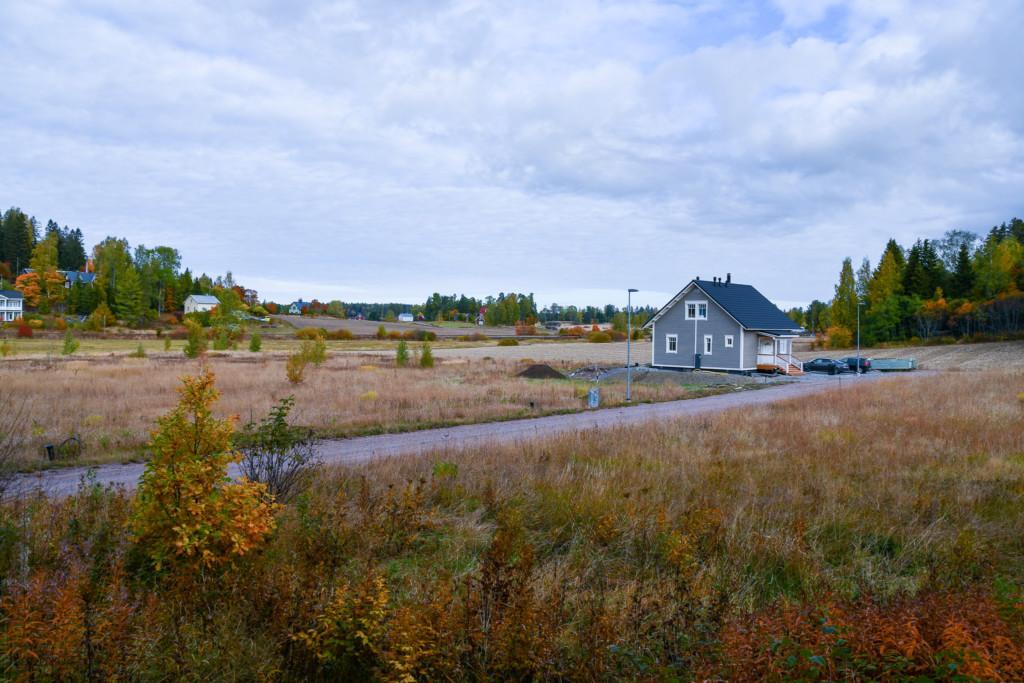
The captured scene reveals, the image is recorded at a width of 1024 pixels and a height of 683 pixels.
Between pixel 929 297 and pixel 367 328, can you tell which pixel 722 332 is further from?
pixel 367 328

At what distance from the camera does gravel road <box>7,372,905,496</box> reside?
985 centimetres

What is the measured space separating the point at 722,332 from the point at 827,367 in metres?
10.4

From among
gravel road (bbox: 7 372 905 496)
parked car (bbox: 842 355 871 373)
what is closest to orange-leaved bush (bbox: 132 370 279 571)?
gravel road (bbox: 7 372 905 496)

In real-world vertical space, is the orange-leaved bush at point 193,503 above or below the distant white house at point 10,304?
below

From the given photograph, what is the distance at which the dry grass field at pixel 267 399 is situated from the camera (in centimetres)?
1461

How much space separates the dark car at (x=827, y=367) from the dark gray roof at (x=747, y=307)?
4699 mm

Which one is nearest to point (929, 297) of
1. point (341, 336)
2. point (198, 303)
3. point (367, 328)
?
point (341, 336)

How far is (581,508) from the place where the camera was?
7.57 m

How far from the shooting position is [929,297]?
75.2 metres

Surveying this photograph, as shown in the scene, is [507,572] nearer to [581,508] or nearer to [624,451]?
[581,508]

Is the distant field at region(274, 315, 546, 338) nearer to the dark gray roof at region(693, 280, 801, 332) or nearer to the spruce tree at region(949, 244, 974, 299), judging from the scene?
the spruce tree at region(949, 244, 974, 299)

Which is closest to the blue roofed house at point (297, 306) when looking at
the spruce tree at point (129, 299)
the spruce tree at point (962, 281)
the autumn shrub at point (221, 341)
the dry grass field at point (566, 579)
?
the spruce tree at point (129, 299)

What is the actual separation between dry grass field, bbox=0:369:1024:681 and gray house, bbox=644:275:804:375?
30.9m

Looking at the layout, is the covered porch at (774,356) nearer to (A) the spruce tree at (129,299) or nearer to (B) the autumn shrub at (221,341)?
(B) the autumn shrub at (221,341)
